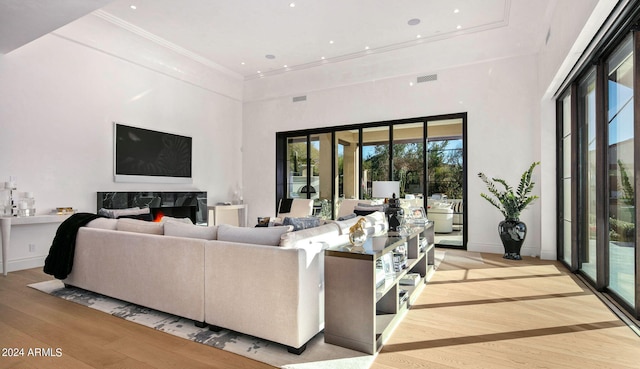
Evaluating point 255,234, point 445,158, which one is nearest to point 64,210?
point 255,234

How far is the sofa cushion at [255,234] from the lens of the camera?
2.40 meters

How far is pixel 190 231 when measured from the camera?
2.79 m

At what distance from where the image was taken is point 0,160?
4.25 meters

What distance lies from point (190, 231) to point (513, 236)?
4776mm

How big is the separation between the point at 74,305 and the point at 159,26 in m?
4.54

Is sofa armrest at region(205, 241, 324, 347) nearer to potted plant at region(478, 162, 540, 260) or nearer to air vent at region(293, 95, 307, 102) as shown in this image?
potted plant at region(478, 162, 540, 260)

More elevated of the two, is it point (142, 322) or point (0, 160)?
point (0, 160)

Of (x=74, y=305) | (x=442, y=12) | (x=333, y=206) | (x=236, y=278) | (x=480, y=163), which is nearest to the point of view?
(x=236, y=278)

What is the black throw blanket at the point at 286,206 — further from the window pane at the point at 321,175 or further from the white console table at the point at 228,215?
the white console table at the point at 228,215

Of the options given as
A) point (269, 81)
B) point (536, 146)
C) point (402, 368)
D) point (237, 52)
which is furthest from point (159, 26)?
point (536, 146)

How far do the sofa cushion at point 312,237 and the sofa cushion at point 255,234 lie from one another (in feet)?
0.27

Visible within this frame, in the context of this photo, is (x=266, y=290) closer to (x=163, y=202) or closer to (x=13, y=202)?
(x=13, y=202)

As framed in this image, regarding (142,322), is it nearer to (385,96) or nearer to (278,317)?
(278,317)

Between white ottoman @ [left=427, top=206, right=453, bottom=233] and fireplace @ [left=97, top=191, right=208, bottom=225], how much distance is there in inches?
187
